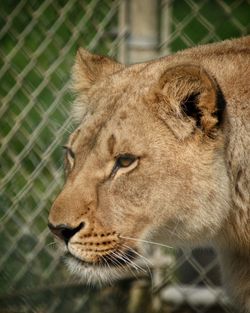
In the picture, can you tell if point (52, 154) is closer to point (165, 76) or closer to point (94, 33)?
point (94, 33)

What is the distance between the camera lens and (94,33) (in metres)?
3.80

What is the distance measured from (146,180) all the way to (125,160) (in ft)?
0.27

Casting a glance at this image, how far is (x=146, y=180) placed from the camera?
2746mm

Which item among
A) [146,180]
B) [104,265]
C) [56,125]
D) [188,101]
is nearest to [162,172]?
[146,180]

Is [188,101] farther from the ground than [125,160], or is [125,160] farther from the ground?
[188,101]

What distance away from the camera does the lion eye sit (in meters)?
2.75

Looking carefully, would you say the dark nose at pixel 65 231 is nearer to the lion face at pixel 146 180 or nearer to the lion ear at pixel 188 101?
the lion face at pixel 146 180

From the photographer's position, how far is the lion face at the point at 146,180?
2.70 m

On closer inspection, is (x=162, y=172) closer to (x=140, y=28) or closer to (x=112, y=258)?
(x=112, y=258)

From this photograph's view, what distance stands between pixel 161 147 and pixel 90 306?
3.58 feet

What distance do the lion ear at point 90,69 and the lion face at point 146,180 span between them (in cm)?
42

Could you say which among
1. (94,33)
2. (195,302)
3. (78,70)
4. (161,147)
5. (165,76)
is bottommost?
(195,302)

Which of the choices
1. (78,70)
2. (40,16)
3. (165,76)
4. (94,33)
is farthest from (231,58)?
(40,16)

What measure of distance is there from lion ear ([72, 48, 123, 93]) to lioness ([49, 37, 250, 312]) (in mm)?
392
